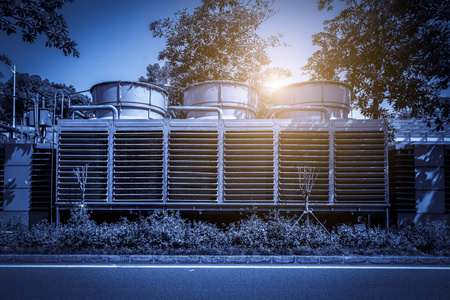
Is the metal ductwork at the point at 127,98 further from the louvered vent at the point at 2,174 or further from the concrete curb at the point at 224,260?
the concrete curb at the point at 224,260

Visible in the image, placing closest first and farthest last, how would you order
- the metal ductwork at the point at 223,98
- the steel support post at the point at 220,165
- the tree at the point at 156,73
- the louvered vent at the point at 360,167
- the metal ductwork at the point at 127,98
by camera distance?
the louvered vent at the point at 360,167 < the steel support post at the point at 220,165 < the metal ductwork at the point at 127,98 < the metal ductwork at the point at 223,98 < the tree at the point at 156,73

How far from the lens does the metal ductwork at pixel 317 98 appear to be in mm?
11594

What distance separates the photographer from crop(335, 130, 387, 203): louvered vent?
32.6 feet

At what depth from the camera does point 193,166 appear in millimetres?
10133

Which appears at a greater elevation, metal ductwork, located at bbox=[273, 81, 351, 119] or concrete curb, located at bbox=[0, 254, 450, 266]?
metal ductwork, located at bbox=[273, 81, 351, 119]

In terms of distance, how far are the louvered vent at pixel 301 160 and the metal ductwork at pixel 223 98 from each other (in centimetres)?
265

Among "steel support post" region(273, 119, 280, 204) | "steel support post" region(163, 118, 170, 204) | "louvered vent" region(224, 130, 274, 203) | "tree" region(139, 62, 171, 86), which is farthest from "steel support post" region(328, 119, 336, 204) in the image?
"tree" region(139, 62, 171, 86)

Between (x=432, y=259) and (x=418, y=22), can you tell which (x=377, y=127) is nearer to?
(x=418, y=22)

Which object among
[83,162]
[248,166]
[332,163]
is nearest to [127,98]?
[83,162]

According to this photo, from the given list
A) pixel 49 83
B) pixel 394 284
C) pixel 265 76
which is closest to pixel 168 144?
pixel 394 284

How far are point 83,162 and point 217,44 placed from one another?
12.7m

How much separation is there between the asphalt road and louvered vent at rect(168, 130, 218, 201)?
345 cm

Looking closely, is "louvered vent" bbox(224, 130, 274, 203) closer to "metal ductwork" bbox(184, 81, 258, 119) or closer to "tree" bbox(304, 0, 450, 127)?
"metal ductwork" bbox(184, 81, 258, 119)

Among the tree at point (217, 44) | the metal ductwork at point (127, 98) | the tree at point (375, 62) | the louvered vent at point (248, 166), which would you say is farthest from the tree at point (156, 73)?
the louvered vent at point (248, 166)
